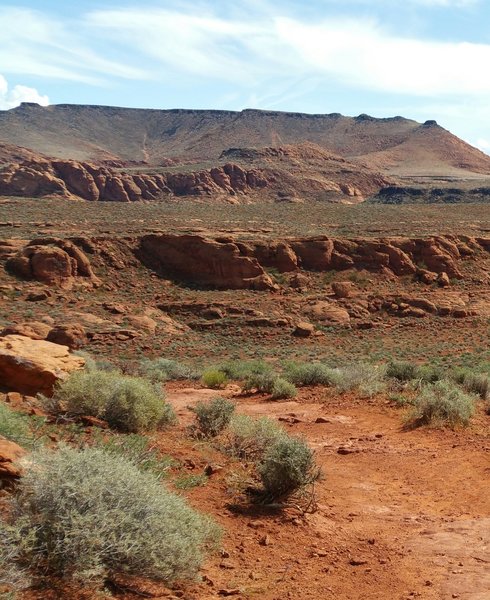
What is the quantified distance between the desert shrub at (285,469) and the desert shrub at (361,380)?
6768mm

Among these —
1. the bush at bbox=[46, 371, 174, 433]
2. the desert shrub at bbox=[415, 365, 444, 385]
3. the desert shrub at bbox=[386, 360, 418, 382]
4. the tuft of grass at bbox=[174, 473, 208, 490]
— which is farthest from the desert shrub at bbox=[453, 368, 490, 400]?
the tuft of grass at bbox=[174, 473, 208, 490]

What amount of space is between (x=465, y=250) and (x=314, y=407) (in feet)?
69.8

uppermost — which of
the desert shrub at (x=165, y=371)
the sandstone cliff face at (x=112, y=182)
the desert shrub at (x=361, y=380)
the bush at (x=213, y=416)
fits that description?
the sandstone cliff face at (x=112, y=182)

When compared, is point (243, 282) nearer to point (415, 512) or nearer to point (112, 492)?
point (415, 512)

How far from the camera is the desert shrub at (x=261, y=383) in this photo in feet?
44.0

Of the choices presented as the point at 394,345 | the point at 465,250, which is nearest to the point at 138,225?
the point at 394,345

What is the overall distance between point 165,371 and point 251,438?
8794 mm

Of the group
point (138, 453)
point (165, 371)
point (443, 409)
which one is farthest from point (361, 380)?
point (138, 453)

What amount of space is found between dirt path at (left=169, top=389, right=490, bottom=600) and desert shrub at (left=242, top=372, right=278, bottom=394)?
4.50 meters

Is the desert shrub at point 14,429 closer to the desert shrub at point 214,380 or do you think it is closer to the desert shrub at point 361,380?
the desert shrub at point 361,380

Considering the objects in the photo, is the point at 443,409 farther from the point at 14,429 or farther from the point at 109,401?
the point at 14,429

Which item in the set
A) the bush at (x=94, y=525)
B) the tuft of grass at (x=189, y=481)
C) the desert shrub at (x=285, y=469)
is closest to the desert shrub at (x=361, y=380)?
the desert shrub at (x=285, y=469)

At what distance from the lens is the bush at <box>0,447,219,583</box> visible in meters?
3.37

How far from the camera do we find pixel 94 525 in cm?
348
